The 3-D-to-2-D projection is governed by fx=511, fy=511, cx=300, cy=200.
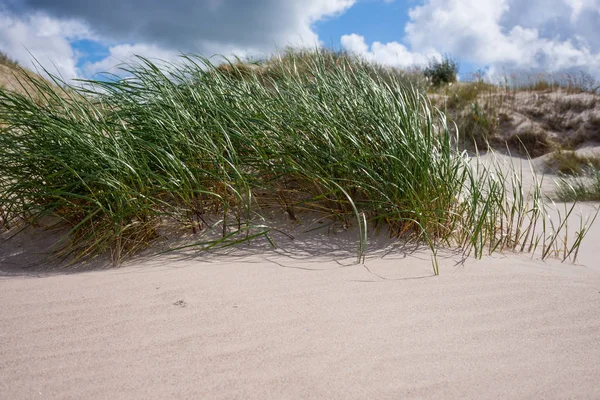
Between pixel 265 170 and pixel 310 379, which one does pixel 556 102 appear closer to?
pixel 265 170

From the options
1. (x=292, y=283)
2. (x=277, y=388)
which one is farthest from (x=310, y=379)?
(x=292, y=283)

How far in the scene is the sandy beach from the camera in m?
1.70

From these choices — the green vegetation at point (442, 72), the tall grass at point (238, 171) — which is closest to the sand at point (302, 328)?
the tall grass at point (238, 171)

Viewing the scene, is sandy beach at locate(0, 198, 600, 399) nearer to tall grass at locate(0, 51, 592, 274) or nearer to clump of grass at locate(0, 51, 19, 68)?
tall grass at locate(0, 51, 592, 274)

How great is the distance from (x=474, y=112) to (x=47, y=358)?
9728mm

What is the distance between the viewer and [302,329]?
6.61ft

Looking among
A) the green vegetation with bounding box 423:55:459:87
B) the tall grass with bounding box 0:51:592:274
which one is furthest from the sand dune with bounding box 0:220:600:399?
the green vegetation with bounding box 423:55:459:87

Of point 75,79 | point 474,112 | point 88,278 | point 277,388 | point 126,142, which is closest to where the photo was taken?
point 277,388

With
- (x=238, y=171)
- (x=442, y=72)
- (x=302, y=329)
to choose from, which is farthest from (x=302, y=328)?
(x=442, y=72)

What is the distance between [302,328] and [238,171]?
45.4 inches

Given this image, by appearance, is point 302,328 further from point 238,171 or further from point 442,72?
point 442,72

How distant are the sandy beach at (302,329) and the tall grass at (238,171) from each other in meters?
0.26

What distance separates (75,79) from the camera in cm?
350

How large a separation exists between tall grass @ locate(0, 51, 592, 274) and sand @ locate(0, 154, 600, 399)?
24cm
